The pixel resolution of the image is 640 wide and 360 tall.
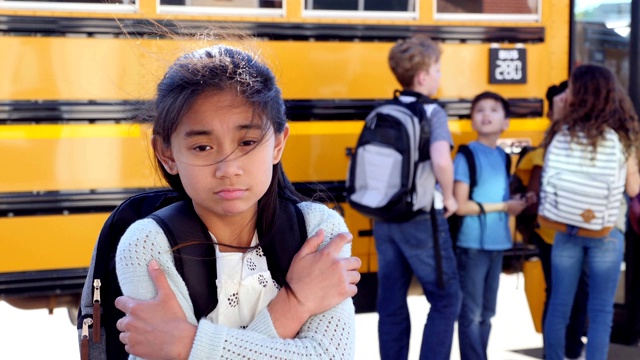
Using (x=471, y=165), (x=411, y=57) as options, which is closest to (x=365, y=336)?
(x=471, y=165)

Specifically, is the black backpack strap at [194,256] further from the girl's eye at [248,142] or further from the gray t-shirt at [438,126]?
the gray t-shirt at [438,126]

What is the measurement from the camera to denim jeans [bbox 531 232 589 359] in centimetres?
432

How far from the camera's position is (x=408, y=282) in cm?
397

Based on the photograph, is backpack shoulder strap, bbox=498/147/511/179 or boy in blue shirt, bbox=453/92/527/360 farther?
backpack shoulder strap, bbox=498/147/511/179

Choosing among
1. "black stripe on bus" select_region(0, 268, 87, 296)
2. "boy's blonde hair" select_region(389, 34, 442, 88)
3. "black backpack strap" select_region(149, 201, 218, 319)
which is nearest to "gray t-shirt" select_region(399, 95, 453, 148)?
"boy's blonde hair" select_region(389, 34, 442, 88)

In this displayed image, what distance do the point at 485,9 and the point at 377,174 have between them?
3.54 feet

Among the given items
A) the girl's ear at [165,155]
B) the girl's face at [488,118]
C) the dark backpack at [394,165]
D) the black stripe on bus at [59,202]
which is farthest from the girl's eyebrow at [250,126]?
the girl's face at [488,118]

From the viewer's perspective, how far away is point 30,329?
533cm

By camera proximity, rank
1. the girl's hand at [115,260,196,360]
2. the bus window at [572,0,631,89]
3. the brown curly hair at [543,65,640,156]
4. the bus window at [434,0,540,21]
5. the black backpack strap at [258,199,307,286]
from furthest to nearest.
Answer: the bus window at [572,0,631,89]
the bus window at [434,0,540,21]
the brown curly hair at [543,65,640,156]
the black backpack strap at [258,199,307,286]
the girl's hand at [115,260,196,360]

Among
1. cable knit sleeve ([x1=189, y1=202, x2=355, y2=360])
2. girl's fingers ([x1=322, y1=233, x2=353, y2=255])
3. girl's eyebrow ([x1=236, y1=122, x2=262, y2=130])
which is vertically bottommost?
cable knit sleeve ([x1=189, y1=202, x2=355, y2=360])

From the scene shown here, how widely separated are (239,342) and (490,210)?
2.75m

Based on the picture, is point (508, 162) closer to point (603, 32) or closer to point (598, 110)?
point (598, 110)

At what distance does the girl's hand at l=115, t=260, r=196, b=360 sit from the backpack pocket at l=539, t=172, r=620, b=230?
256 cm

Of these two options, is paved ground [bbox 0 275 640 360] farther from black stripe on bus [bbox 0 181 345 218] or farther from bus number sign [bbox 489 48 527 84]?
black stripe on bus [bbox 0 181 345 218]
